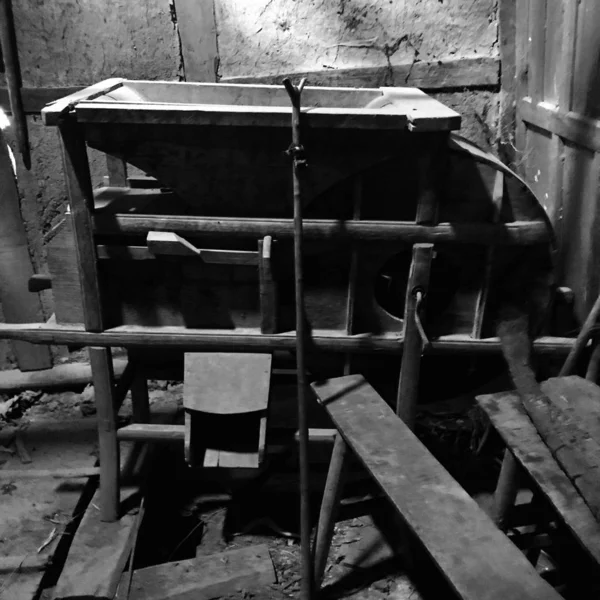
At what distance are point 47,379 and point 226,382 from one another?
214 cm

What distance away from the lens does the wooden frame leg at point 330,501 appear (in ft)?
7.45

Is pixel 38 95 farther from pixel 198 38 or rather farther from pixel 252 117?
pixel 252 117

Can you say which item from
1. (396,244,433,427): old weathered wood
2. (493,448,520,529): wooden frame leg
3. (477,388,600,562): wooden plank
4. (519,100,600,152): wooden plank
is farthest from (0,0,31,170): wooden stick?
(493,448,520,529): wooden frame leg

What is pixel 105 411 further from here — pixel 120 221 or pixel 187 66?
pixel 187 66

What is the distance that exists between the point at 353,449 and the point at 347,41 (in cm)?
233

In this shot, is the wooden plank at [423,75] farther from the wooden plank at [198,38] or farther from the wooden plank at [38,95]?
the wooden plank at [38,95]

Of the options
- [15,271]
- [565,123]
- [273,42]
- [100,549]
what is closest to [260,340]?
[100,549]

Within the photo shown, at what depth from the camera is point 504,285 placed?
7.72 ft

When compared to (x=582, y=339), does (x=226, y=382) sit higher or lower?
lower

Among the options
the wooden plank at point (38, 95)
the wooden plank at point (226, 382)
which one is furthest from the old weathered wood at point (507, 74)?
the wooden plank at point (38, 95)

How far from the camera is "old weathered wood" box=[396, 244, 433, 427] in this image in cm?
223

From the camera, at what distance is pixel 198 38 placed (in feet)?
11.3

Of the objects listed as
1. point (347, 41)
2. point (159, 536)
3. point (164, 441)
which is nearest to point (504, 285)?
point (164, 441)

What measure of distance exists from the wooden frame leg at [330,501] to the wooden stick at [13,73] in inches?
99.9
